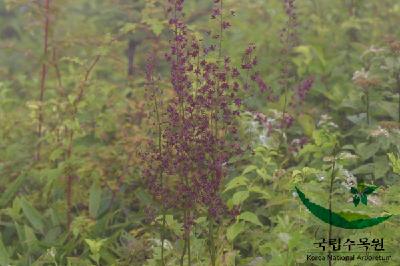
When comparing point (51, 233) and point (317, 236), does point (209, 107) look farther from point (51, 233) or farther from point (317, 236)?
point (51, 233)

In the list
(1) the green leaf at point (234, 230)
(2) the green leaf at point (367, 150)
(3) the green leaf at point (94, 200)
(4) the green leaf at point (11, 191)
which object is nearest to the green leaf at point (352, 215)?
(1) the green leaf at point (234, 230)

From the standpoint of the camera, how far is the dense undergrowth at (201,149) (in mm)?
3486

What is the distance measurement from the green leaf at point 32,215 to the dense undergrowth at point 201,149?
0.01 meters

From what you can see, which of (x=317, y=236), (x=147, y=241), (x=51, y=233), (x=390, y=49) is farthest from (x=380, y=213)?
(x=51, y=233)

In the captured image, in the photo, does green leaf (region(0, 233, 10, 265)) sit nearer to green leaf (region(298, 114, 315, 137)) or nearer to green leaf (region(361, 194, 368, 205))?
green leaf (region(361, 194, 368, 205))

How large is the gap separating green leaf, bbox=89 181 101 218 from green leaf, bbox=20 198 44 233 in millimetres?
359

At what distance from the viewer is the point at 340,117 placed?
5.34m

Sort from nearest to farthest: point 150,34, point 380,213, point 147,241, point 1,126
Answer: point 380,213
point 147,241
point 1,126
point 150,34

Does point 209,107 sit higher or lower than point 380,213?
higher

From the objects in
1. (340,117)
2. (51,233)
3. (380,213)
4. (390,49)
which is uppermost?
(390,49)

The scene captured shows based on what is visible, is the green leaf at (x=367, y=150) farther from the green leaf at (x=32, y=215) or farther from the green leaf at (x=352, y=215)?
the green leaf at (x=32, y=215)

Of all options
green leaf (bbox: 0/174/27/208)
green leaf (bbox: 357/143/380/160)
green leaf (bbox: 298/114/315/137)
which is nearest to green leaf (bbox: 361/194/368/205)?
green leaf (bbox: 357/143/380/160)

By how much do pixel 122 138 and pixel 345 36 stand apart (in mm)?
2615

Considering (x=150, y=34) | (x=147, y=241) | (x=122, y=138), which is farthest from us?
(x=150, y=34)
